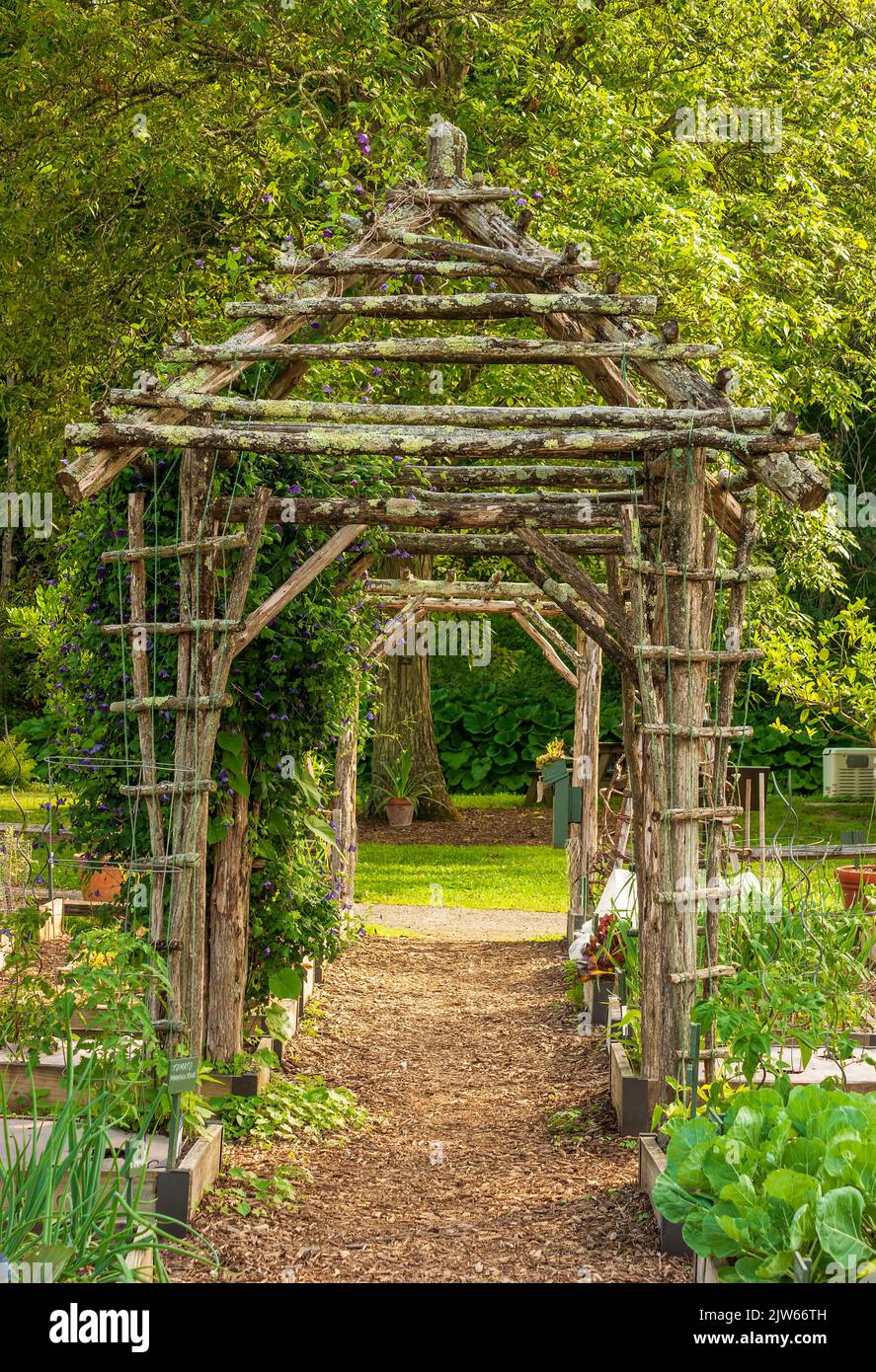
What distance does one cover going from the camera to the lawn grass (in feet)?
46.8

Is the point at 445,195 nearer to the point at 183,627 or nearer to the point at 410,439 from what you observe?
the point at 410,439

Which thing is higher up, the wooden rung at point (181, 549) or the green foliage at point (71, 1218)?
the wooden rung at point (181, 549)

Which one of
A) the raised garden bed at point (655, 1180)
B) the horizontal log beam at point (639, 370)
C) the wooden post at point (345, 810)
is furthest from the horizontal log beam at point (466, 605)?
the raised garden bed at point (655, 1180)

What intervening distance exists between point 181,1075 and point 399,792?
13607 millimetres

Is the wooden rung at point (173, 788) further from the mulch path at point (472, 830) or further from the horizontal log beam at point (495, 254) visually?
the mulch path at point (472, 830)

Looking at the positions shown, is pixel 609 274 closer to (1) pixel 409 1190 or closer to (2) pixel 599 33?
(1) pixel 409 1190

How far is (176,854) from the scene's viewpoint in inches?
230

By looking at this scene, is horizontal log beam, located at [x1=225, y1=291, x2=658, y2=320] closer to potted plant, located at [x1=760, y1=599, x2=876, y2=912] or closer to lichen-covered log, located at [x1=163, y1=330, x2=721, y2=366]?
lichen-covered log, located at [x1=163, y1=330, x2=721, y2=366]

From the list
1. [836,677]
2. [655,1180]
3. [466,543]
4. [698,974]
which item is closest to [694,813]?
[698,974]

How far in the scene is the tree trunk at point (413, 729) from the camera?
60.4 ft

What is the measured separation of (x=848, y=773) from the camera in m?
19.4

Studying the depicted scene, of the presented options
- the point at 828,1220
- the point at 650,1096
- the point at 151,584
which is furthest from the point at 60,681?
the point at 828,1220

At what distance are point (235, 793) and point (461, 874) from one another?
29.6ft

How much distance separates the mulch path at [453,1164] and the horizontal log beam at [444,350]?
3.23 m
